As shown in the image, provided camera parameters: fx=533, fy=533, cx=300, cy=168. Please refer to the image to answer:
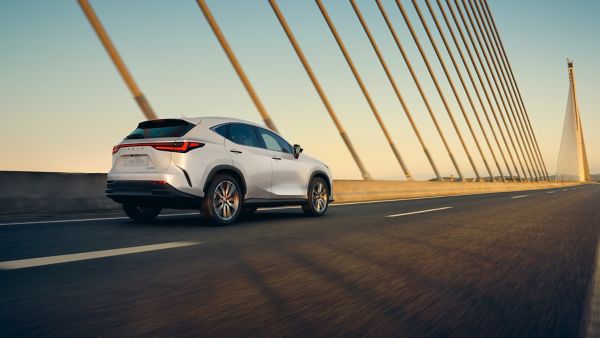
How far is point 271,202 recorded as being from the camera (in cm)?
884

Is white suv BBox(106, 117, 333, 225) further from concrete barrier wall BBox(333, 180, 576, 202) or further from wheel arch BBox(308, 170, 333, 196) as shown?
concrete barrier wall BBox(333, 180, 576, 202)

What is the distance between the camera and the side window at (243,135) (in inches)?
324

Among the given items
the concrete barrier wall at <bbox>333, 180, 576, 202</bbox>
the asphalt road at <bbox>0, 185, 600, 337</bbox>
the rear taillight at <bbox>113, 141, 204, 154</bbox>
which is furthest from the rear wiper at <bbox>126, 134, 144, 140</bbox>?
the concrete barrier wall at <bbox>333, 180, 576, 202</bbox>

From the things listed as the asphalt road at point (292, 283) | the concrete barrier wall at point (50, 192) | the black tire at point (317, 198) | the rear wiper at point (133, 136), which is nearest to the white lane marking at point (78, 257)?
the asphalt road at point (292, 283)

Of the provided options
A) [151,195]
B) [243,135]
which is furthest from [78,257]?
[243,135]

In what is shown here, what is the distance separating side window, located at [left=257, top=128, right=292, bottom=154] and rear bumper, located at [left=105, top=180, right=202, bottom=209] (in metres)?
2.01

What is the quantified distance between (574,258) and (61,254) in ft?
15.1

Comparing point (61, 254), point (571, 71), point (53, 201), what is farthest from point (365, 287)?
point (571, 71)

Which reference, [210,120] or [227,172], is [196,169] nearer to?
[227,172]

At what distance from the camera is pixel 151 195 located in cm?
725

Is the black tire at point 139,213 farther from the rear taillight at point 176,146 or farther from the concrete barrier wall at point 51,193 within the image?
the concrete barrier wall at point 51,193

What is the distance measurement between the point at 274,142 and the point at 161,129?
2211 mm

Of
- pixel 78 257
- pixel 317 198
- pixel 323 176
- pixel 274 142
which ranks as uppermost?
pixel 274 142

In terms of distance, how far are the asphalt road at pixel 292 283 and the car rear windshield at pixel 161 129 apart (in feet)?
5.07
